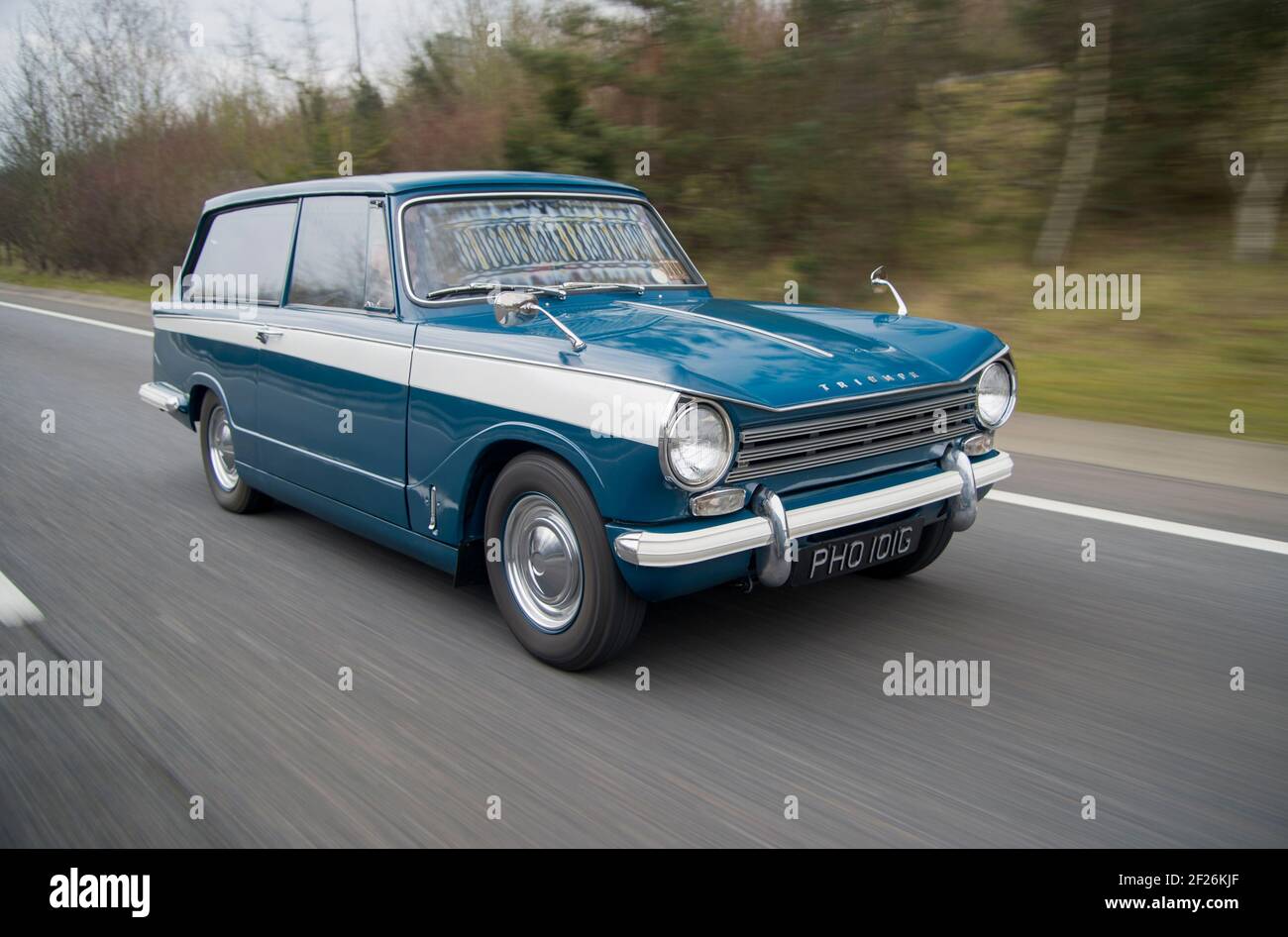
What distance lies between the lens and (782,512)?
3475 mm

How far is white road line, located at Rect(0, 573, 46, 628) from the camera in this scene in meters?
4.32

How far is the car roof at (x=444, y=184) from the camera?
15.0 feet

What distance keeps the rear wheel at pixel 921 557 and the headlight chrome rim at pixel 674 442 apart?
4.03 feet

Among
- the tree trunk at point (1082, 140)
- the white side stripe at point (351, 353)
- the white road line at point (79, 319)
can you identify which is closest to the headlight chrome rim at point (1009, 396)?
the white side stripe at point (351, 353)

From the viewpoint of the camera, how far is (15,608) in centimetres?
445

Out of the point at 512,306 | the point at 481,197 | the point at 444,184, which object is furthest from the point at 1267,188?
the point at 512,306

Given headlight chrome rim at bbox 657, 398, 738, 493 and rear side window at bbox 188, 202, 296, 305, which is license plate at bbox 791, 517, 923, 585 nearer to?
headlight chrome rim at bbox 657, 398, 738, 493

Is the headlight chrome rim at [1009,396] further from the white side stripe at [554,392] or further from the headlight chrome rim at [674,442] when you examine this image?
the white side stripe at [554,392]

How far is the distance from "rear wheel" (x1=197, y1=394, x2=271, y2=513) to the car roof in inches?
54.4

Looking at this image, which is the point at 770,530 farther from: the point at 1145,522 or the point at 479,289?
the point at 1145,522

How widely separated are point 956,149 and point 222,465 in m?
9.64

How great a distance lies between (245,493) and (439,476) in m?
2.27

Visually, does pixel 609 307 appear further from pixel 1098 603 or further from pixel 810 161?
pixel 810 161
